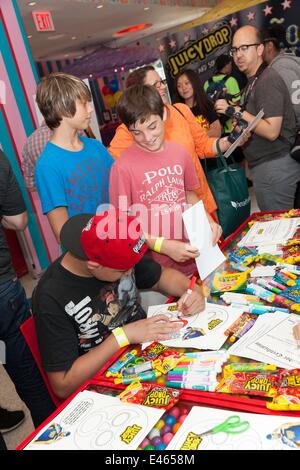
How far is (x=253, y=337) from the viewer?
1.17 m

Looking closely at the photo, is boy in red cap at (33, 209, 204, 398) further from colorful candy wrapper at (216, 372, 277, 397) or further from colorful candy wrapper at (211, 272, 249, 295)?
colorful candy wrapper at (216, 372, 277, 397)

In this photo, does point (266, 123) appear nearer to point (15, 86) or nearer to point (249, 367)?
point (249, 367)

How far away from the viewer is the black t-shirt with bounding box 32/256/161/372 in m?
1.24

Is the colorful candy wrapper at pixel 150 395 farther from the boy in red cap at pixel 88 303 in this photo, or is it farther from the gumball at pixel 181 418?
the boy in red cap at pixel 88 303

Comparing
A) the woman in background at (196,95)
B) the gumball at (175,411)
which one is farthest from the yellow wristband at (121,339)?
the woman in background at (196,95)

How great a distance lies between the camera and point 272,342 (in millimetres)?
1127

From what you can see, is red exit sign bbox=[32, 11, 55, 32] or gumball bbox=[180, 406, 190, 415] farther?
red exit sign bbox=[32, 11, 55, 32]

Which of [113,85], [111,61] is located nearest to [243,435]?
[111,61]

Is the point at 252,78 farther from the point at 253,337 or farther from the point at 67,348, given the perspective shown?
the point at 67,348

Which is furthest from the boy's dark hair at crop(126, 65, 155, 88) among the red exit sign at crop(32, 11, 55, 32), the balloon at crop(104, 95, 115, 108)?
the balloon at crop(104, 95, 115, 108)

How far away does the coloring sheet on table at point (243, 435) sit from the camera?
833mm

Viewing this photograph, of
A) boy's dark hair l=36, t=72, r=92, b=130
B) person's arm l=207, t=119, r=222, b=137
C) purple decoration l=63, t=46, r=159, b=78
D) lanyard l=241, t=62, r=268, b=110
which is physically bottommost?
person's arm l=207, t=119, r=222, b=137

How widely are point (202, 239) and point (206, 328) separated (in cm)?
40

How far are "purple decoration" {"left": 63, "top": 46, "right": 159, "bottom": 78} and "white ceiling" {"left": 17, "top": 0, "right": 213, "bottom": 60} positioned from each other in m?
0.44
